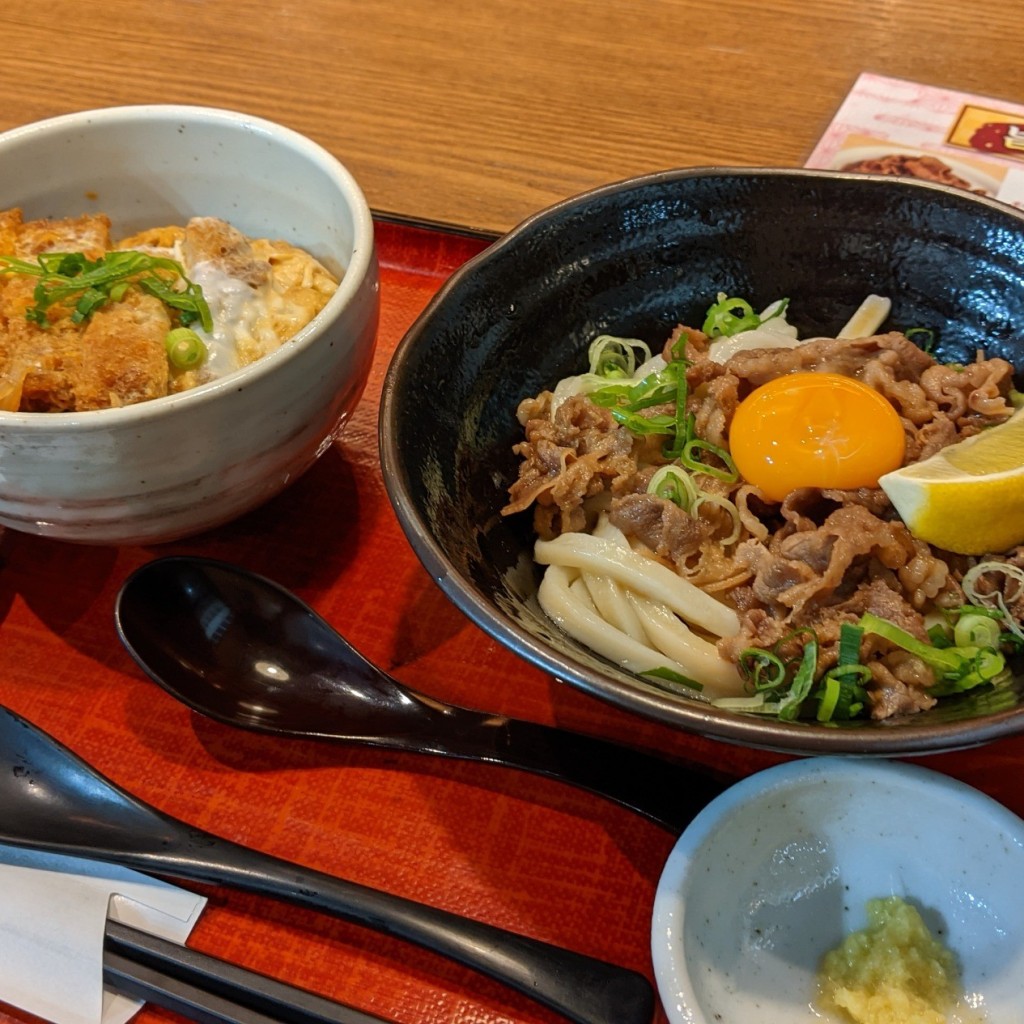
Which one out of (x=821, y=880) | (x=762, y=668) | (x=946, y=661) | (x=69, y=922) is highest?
(x=946, y=661)

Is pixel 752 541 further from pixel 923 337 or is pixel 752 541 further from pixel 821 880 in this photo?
pixel 923 337

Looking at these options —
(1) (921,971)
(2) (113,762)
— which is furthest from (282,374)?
(1) (921,971)

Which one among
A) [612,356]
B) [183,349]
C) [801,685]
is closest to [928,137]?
[612,356]

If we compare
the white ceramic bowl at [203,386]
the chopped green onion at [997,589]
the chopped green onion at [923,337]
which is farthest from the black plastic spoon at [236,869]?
the chopped green onion at [923,337]

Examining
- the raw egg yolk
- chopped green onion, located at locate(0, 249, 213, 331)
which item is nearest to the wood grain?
chopped green onion, located at locate(0, 249, 213, 331)

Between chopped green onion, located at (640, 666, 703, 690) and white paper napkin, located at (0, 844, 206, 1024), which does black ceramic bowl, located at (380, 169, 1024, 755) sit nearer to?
chopped green onion, located at (640, 666, 703, 690)

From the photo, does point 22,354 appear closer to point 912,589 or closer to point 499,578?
point 499,578

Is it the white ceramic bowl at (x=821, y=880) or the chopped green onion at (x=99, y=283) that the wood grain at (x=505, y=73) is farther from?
the white ceramic bowl at (x=821, y=880)

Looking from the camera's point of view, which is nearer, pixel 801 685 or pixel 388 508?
pixel 801 685
